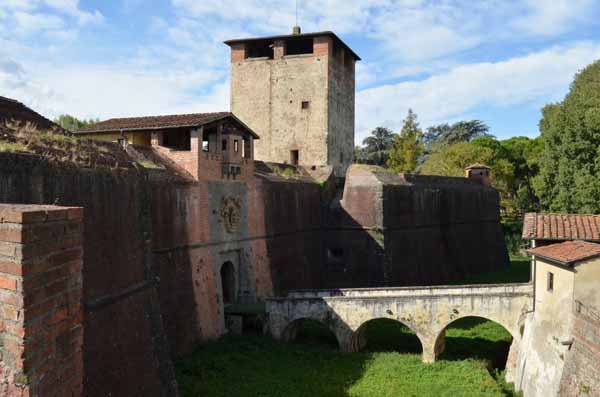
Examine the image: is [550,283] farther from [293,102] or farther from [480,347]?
[293,102]

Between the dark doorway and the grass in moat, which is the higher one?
the dark doorway

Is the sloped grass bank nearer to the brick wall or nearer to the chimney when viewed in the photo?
the brick wall

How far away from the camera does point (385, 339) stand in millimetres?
19359

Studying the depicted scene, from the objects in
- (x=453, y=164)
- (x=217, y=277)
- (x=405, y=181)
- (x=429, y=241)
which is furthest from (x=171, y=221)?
(x=453, y=164)

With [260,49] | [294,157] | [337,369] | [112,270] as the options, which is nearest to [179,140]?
[112,270]

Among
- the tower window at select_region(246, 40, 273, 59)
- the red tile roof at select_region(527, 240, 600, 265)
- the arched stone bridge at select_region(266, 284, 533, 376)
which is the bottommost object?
the arched stone bridge at select_region(266, 284, 533, 376)

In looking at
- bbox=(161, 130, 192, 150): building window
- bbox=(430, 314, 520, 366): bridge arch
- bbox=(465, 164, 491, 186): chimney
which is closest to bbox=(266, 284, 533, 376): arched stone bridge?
bbox=(430, 314, 520, 366): bridge arch

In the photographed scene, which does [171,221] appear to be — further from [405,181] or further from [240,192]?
[405,181]

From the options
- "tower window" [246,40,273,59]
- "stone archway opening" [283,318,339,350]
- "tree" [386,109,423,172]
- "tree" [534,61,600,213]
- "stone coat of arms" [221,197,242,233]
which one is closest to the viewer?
"stone archway opening" [283,318,339,350]

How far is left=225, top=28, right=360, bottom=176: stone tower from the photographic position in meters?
27.7

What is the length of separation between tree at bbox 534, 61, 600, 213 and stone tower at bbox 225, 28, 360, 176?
449 inches

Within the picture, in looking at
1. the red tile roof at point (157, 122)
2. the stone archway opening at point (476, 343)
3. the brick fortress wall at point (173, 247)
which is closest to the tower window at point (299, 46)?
the brick fortress wall at point (173, 247)

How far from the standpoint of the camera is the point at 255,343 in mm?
17016

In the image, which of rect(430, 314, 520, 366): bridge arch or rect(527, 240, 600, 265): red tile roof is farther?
rect(430, 314, 520, 366): bridge arch
